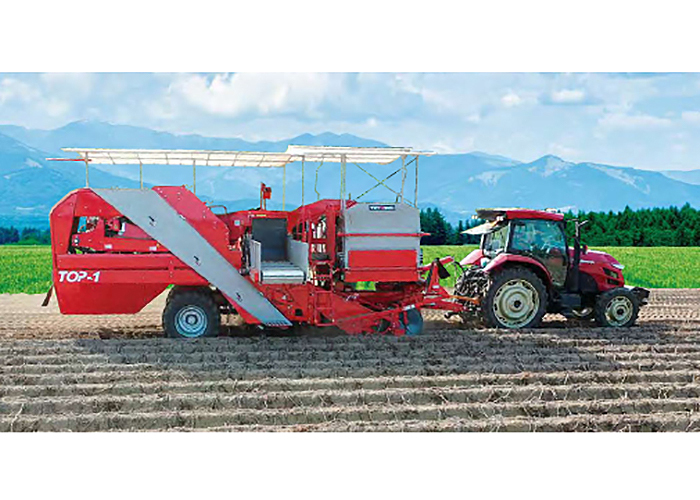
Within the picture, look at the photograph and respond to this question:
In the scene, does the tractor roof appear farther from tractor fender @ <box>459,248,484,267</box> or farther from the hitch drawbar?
the hitch drawbar

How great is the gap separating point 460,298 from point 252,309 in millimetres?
2985

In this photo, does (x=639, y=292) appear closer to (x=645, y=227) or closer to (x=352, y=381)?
(x=352, y=381)

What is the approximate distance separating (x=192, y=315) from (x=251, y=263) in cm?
105

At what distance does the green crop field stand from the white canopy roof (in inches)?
341

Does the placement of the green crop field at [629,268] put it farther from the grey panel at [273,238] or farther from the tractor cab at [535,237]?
the grey panel at [273,238]

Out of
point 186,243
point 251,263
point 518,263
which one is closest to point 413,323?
point 518,263

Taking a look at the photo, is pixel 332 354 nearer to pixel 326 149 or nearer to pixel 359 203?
pixel 359 203

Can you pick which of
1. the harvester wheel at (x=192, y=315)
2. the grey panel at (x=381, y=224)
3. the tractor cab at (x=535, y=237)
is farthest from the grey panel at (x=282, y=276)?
the tractor cab at (x=535, y=237)

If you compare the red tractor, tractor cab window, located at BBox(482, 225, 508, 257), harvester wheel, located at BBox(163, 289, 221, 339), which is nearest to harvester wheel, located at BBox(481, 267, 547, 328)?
the red tractor

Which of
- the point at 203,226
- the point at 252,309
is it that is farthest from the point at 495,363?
the point at 203,226

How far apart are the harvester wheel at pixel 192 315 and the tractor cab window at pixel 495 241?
13.9 ft

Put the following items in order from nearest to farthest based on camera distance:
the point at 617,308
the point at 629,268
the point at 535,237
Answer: the point at 535,237, the point at 617,308, the point at 629,268

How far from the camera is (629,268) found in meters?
21.7

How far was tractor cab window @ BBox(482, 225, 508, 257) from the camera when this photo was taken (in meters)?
10.2
